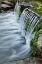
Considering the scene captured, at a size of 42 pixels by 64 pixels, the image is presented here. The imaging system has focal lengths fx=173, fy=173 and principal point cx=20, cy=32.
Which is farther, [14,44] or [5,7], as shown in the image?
[5,7]

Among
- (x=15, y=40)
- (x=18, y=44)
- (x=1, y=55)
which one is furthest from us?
(x=15, y=40)

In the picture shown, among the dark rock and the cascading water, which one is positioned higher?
the cascading water

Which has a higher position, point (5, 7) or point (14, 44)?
point (14, 44)

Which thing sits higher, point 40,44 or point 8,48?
point 40,44

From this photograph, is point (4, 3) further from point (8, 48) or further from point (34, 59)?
point (34, 59)

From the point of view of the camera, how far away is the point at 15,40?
920cm

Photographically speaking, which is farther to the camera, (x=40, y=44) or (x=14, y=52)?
(x=14, y=52)

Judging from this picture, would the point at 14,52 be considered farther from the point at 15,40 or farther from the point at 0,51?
the point at 15,40

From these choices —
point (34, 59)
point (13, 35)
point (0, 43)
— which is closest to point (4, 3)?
point (13, 35)

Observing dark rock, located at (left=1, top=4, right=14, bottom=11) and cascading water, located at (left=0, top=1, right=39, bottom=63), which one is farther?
dark rock, located at (left=1, top=4, right=14, bottom=11)

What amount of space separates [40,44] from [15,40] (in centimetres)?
302

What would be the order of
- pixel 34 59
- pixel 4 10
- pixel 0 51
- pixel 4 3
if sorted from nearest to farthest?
pixel 34 59 → pixel 0 51 → pixel 4 10 → pixel 4 3

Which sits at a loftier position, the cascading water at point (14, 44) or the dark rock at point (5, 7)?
the cascading water at point (14, 44)

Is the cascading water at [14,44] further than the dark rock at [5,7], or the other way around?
the dark rock at [5,7]
